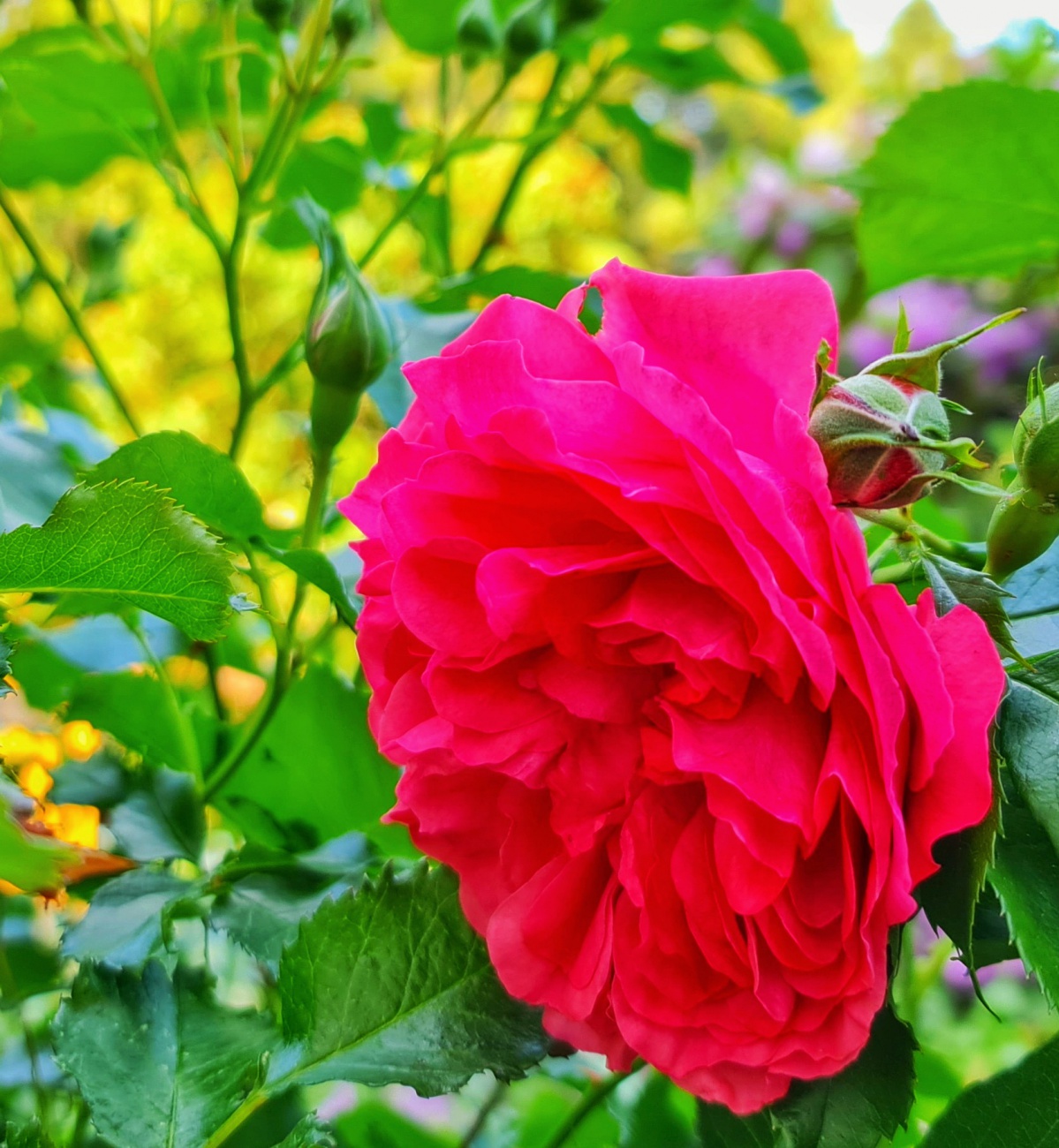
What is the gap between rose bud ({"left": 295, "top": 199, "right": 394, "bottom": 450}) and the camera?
0.88 ft

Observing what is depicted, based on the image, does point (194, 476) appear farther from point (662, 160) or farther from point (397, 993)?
point (662, 160)

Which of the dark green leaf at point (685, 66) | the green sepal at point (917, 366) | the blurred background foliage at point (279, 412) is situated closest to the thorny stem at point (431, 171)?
the blurred background foliage at point (279, 412)

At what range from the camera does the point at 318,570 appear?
0.78ft

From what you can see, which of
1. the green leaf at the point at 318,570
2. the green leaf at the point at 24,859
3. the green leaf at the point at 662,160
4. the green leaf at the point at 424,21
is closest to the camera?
the green leaf at the point at 24,859

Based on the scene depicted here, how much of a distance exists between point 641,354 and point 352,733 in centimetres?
17

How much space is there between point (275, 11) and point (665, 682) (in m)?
0.29

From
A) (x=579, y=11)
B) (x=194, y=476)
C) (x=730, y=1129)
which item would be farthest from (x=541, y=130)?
(x=730, y=1129)

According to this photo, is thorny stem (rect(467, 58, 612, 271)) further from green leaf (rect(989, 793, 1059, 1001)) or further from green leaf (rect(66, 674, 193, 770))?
green leaf (rect(989, 793, 1059, 1001))

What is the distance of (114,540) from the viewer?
199 mm

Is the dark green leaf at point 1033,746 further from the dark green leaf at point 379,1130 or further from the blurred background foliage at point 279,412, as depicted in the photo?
the dark green leaf at point 379,1130

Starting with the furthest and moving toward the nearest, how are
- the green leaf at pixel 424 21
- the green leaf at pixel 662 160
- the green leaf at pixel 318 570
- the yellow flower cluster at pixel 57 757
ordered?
the green leaf at pixel 662 160
the green leaf at pixel 424 21
the yellow flower cluster at pixel 57 757
the green leaf at pixel 318 570

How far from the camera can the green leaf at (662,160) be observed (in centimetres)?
58

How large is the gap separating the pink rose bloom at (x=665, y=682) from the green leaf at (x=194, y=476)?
0.06 m

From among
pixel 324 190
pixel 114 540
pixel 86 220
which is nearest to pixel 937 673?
pixel 114 540
